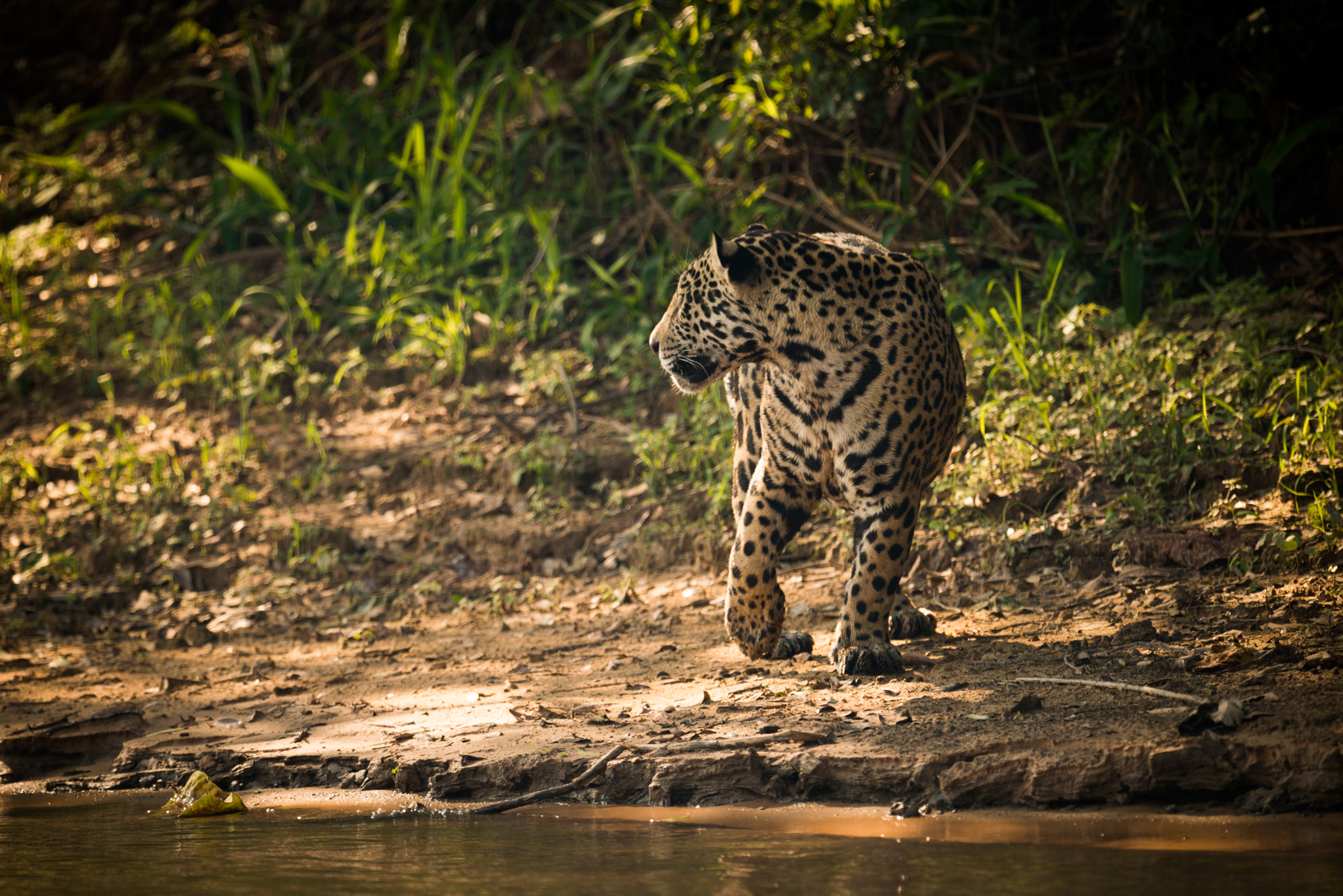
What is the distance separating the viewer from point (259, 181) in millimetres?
9578

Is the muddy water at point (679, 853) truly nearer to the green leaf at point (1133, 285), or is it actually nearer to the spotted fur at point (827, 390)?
the spotted fur at point (827, 390)

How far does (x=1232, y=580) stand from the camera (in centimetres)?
484

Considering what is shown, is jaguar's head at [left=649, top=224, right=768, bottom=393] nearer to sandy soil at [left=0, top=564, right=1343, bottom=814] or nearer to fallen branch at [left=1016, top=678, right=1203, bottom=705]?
sandy soil at [left=0, top=564, right=1343, bottom=814]

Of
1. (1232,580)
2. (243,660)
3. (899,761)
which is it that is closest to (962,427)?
(1232,580)

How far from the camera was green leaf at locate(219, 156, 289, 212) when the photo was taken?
9461mm

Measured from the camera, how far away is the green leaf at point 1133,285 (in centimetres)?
669

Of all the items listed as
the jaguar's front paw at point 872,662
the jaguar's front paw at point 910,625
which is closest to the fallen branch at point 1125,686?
the jaguar's front paw at point 872,662

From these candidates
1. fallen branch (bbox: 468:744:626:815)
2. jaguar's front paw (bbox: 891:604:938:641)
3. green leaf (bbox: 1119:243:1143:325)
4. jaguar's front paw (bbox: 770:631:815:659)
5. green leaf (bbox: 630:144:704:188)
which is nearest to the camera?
fallen branch (bbox: 468:744:626:815)

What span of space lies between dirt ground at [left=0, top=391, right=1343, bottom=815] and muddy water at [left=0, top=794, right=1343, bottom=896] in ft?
0.54

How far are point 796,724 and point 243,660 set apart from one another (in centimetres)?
318

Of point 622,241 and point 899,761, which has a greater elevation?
point 622,241

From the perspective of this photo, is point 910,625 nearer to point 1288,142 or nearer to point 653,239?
point 1288,142

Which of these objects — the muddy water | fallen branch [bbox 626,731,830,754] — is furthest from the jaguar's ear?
the muddy water

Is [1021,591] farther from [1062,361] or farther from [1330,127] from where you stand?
[1330,127]
